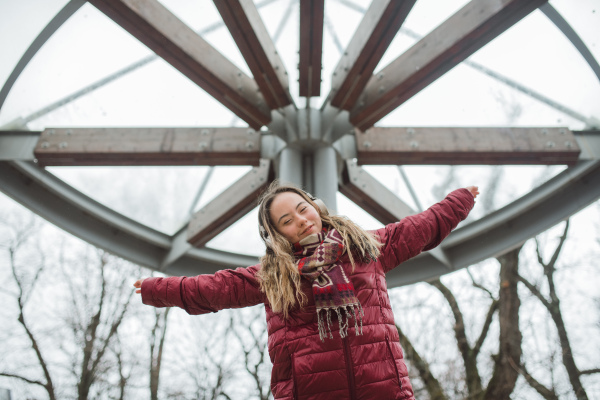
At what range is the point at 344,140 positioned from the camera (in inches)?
176

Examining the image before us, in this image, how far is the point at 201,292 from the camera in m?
2.04

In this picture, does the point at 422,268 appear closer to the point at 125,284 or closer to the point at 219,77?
the point at 219,77

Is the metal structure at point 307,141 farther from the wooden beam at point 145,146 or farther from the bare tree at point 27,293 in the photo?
the bare tree at point 27,293

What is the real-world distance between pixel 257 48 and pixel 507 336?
8.70 metres

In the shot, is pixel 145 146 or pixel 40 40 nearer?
pixel 40 40

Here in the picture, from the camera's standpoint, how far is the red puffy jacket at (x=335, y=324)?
1.76 meters

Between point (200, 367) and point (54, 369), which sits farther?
point (200, 367)

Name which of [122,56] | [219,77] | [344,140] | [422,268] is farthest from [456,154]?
[122,56]

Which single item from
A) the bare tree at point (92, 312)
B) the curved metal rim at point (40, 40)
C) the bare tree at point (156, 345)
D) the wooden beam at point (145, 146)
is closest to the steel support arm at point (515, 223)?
the wooden beam at point (145, 146)

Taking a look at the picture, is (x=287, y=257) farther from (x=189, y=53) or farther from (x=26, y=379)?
Result: (x=26, y=379)

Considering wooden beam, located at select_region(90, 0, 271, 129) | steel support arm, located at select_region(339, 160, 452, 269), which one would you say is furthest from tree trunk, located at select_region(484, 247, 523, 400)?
wooden beam, located at select_region(90, 0, 271, 129)

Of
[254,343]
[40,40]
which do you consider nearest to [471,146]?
[40,40]

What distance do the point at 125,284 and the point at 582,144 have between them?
31.1ft

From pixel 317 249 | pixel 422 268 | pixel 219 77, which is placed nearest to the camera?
pixel 317 249
